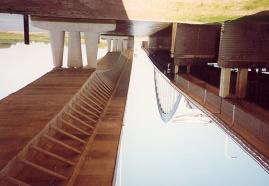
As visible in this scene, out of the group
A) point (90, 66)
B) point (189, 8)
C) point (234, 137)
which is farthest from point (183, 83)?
point (90, 66)

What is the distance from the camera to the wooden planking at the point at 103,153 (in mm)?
6895

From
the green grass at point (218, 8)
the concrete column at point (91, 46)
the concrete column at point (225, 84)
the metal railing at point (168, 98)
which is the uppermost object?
the green grass at point (218, 8)

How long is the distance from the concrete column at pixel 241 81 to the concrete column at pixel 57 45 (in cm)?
1635

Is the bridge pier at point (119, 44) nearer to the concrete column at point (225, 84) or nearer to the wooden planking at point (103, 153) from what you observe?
the wooden planking at point (103, 153)

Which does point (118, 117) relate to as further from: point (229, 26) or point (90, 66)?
point (90, 66)

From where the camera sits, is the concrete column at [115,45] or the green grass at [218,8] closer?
the green grass at [218,8]

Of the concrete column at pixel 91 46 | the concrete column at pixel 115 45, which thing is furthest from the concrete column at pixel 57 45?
the concrete column at pixel 115 45

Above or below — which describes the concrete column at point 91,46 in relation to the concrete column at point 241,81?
above

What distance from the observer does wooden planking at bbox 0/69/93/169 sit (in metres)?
6.93

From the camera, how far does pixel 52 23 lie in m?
19.7

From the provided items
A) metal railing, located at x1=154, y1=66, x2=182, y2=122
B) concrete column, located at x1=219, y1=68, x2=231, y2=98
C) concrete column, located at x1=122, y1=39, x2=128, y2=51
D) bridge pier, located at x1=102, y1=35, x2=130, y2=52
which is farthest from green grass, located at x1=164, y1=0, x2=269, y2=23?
concrete column, located at x1=122, y1=39, x2=128, y2=51

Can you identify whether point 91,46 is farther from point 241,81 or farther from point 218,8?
point 241,81

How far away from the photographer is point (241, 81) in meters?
10.2

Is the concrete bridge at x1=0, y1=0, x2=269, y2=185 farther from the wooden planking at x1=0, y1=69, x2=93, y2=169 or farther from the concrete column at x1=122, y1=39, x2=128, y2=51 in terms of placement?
the concrete column at x1=122, y1=39, x2=128, y2=51
